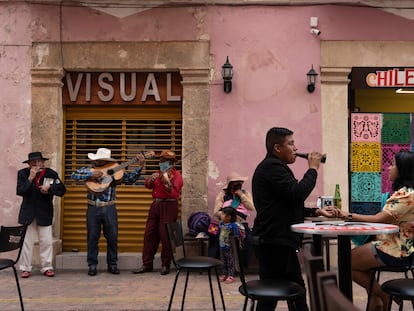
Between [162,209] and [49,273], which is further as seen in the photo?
[162,209]

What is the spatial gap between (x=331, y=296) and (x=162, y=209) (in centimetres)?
641

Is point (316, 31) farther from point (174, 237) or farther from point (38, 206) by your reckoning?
point (38, 206)

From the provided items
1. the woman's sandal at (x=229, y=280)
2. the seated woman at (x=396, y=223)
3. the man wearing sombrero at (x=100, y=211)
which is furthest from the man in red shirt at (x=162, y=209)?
the seated woman at (x=396, y=223)

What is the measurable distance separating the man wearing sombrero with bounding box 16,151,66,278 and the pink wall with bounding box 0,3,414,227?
28.3 inches

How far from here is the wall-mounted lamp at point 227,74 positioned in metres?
8.62

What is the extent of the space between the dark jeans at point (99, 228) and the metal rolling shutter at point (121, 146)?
80 cm

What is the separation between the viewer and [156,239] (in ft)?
27.4

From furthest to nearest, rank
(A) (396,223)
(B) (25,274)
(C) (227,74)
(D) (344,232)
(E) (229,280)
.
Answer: (C) (227,74), (B) (25,274), (E) (229,280), (A) (396,223), (D) (344,232)

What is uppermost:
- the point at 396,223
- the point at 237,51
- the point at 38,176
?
the point at 237,51

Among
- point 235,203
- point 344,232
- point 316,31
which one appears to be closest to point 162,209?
point 235,203

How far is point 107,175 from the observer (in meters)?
8.21

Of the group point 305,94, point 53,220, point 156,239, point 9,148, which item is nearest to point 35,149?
point 9,148

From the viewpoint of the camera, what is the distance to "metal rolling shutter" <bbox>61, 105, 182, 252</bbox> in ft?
29.6

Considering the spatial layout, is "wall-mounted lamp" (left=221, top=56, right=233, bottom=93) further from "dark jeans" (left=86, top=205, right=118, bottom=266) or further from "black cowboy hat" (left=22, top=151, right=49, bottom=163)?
"black cowboy hat" (left=22, top=151, right=49, bottom=163)
